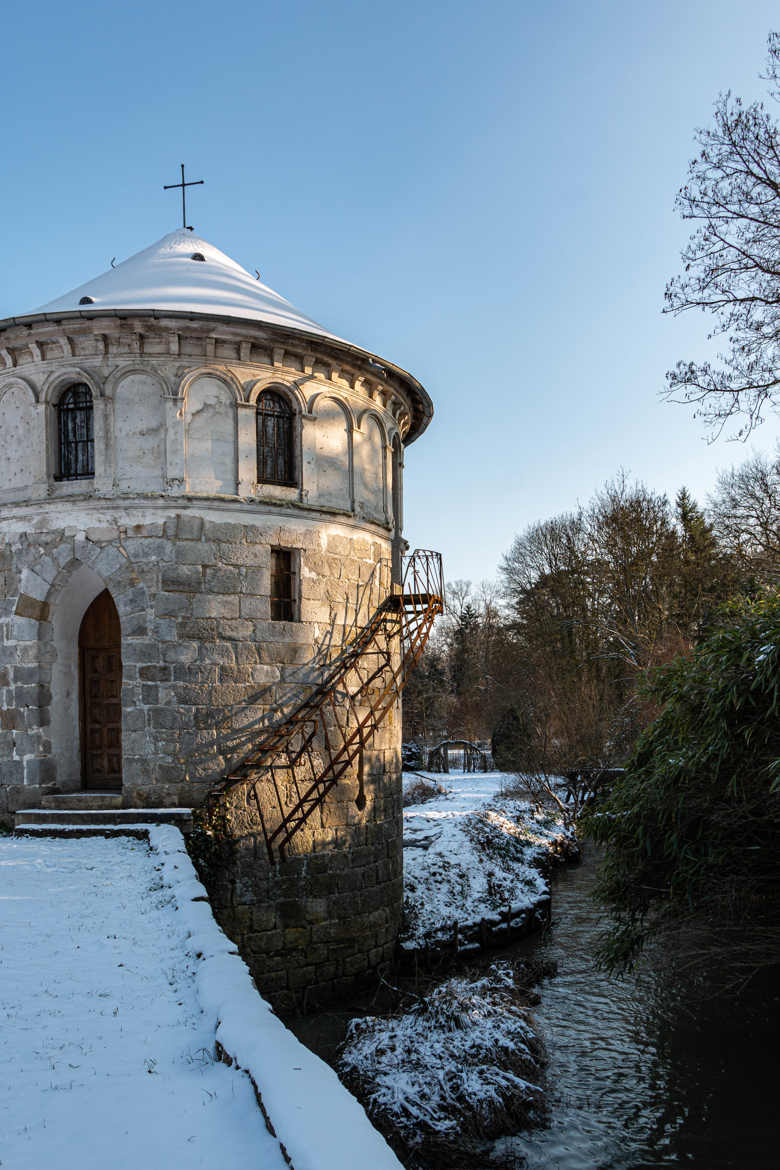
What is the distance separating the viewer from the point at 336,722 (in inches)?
412

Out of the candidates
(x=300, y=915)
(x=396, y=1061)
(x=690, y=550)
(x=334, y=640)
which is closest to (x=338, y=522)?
(x=334, y=640)

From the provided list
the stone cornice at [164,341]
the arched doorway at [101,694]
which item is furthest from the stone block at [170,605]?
the stone cornice at [164,341]

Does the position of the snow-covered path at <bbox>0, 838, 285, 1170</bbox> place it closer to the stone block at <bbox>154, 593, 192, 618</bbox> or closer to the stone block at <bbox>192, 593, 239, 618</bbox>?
the stone block at <bbox>154, 593, 192, 618</bbox>

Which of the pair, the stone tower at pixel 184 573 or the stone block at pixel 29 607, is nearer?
the stone tower at pixel 184 573

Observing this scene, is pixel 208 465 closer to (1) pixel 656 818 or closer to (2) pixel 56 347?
(2) pixel 56 347

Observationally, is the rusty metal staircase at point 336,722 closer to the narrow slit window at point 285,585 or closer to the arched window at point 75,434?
the narrow slit window at point 285,585

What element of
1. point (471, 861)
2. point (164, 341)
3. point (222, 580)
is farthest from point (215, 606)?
point (471, 861)

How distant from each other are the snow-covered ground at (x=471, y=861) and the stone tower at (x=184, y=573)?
1677 mm

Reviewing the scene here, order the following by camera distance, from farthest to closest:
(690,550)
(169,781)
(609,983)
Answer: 1. (690,550)
2. (609,983)
3. (169,781)

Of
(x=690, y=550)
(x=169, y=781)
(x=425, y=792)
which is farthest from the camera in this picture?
(x=690, y=550)

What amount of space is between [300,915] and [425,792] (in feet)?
41.9

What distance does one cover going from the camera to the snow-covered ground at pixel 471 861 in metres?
12.5

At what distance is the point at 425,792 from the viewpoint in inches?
886

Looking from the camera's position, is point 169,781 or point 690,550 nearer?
point 169,781
